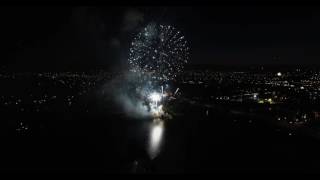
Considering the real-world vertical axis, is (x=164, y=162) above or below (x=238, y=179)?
below

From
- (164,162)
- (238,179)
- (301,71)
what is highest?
(301,71)

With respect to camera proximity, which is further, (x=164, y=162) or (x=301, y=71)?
(x=301, y=71)

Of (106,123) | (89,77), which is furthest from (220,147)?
(89,77)

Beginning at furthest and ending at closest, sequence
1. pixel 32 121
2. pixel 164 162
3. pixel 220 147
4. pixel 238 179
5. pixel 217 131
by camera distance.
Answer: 1. pixel 32 121
2. pixel 217 131
3. pixel 220 147
4. pixel 164 162
5. pixel 238 179

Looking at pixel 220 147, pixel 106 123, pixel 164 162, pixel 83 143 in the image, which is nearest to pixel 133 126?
pixel 106 123

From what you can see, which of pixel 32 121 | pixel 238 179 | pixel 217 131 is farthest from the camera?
pixel 32 121

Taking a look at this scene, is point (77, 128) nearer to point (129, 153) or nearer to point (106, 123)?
point (106, 123)
